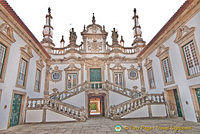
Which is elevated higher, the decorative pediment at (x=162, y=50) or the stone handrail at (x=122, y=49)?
the stone handrail at (x=122, y=49)

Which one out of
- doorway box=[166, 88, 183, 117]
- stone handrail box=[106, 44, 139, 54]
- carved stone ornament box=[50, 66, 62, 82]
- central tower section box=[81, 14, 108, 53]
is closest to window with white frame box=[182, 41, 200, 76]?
doorway box=[166, 88, 183, 117]

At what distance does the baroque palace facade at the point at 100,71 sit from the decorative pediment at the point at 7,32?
48mm

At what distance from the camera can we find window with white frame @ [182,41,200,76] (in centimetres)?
668

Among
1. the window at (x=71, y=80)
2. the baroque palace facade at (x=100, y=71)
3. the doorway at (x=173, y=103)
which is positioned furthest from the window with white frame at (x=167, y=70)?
the window at (x=71, y=80)

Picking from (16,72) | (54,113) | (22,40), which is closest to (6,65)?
(16,72)

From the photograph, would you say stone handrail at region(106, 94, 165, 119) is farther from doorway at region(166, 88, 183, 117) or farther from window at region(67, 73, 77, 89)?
window at region(67, 73, 77, 89)

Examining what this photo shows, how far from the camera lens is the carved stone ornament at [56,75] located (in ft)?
42.0

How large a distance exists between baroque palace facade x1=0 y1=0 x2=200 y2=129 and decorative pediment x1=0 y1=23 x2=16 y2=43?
0.16 feet

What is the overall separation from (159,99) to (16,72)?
33.3 feet

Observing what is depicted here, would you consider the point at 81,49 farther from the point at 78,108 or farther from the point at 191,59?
the point at 191,59

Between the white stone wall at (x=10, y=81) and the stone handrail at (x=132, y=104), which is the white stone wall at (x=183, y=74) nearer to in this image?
the stone handrail at (x=132, y=104)

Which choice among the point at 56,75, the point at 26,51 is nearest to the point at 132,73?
the point at 56,75

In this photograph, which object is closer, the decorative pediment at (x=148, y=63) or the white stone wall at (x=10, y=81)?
the white stone wall at (x=10, y=81)

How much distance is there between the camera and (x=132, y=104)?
29.9 feet
